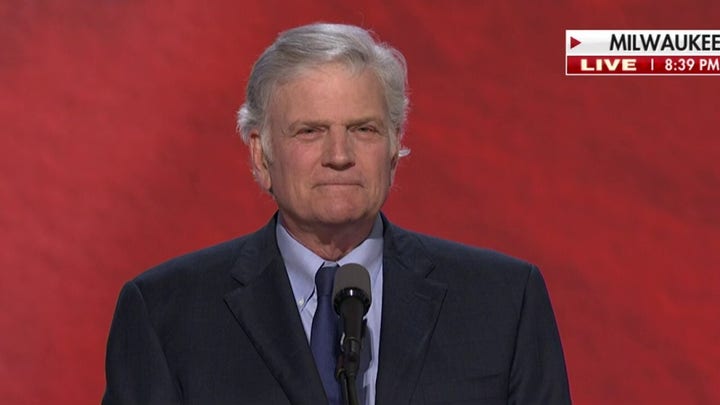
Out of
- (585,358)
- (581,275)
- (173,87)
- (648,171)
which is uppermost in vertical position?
(173,87)

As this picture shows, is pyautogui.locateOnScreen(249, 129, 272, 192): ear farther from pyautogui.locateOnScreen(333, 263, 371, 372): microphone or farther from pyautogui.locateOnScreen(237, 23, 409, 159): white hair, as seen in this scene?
pyautogui.locateOnScreen(333, 263, 371, 372): microphone

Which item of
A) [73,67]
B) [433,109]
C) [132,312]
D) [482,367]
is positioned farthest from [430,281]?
[73,67]

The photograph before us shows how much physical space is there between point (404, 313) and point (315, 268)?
0.17 m

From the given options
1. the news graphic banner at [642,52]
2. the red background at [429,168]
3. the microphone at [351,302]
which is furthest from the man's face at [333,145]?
the news graphic banner at [642,52]

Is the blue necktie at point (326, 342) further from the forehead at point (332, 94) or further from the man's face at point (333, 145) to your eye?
the forehead at point (332, 94)

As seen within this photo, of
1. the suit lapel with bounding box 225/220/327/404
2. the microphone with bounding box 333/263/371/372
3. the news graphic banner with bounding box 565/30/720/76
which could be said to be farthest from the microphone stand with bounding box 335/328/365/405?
the news graphic banner with bounding box 565/30/720/76

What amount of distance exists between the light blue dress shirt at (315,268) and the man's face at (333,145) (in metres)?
0.08

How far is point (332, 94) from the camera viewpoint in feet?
6.16

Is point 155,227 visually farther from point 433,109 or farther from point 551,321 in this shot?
point 551,321

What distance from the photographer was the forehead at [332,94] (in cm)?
188

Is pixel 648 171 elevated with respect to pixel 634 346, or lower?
elevated

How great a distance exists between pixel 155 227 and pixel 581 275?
1.00m

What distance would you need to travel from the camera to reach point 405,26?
2814 millimetres

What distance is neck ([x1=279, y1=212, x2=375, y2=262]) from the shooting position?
77.4 inches
